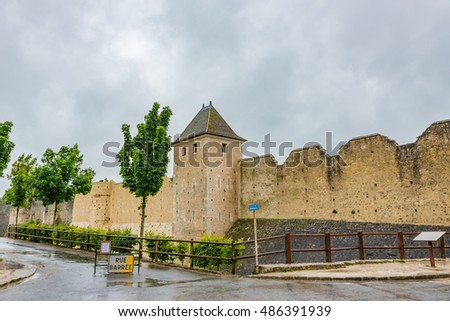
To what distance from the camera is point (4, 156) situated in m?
13.4

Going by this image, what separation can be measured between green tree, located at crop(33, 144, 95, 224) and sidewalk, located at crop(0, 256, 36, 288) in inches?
584

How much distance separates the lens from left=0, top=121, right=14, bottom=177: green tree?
1330 centimetres

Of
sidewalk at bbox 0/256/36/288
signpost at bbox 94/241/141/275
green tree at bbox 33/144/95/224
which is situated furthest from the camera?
green tree at bbox 33/144/95/224

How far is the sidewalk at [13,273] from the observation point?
907 centimetres

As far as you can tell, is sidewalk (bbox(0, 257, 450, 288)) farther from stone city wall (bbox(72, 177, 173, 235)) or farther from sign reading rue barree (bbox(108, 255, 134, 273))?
stone city wall (bbox(72, 177, 173, 235))

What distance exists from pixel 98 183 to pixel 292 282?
124 ft

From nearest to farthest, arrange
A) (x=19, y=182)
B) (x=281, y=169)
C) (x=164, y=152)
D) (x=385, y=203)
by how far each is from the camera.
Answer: (x=164, y=152) → (x=385, y=203) → (x=281, y=169) → (x=19, y=182)

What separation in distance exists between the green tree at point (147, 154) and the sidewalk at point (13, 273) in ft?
25.2

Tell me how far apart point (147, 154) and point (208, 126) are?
11.5 m

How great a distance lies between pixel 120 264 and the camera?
425 inches

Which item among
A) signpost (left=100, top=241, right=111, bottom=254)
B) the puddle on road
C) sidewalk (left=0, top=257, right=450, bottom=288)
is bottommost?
the puddle on road

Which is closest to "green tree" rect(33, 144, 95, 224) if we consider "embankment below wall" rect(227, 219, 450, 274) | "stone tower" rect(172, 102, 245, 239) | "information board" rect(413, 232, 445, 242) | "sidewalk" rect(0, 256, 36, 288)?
"stone tower" rect(172, 102, 245, 239)
